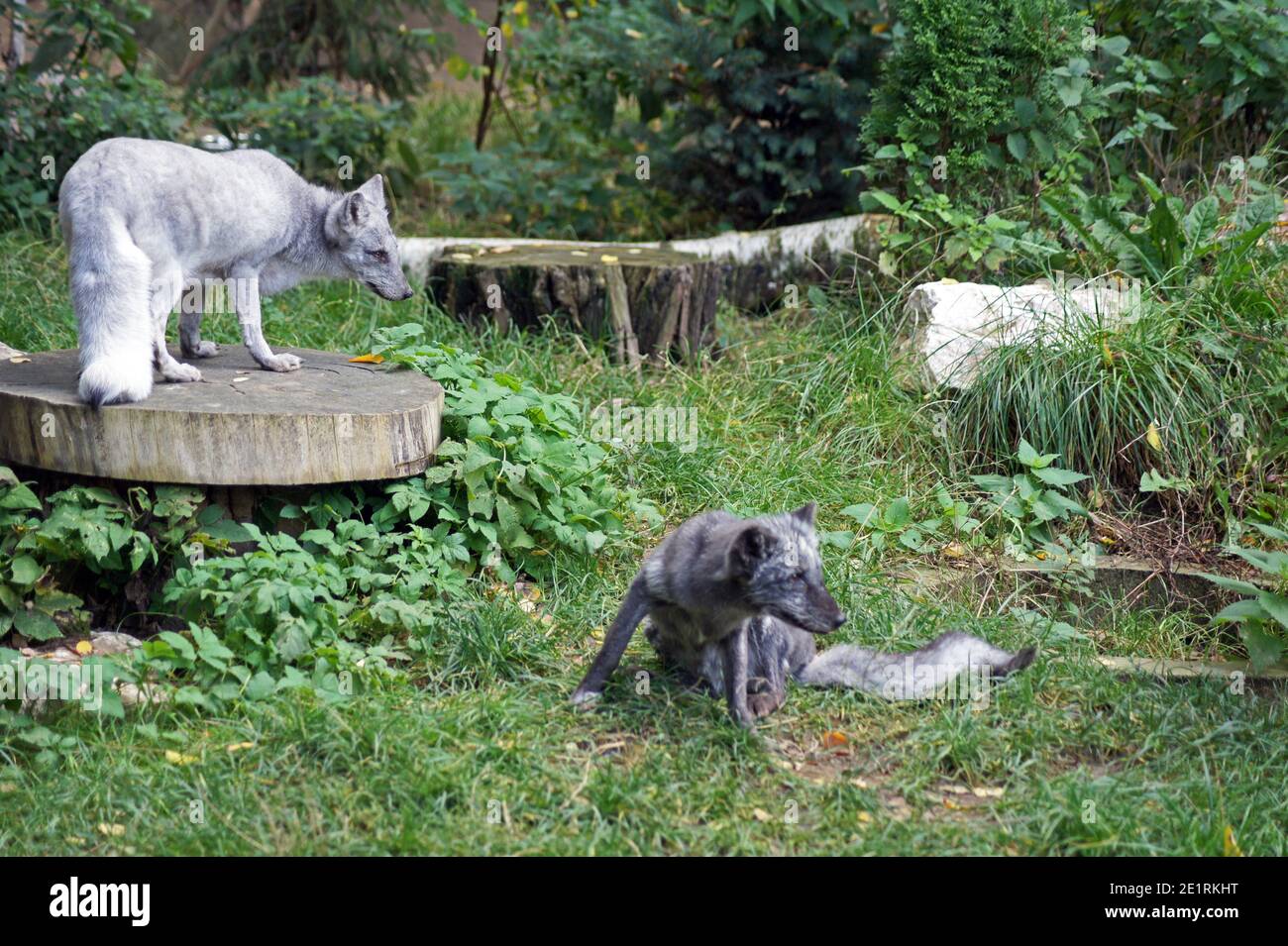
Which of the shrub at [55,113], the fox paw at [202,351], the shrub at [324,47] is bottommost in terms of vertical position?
the fox paw at [202,351]

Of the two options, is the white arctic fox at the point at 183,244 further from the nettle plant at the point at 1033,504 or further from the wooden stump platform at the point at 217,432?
the nettle plant at the point at 1033,504

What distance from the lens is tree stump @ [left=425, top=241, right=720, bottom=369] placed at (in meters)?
7.47

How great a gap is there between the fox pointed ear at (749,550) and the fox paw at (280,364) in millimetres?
2690

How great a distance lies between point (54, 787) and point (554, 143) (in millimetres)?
7819

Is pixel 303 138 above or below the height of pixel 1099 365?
above

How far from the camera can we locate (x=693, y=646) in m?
4.53

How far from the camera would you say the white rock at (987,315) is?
648 cm

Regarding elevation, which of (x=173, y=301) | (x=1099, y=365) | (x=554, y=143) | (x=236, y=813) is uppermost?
(x=554, y=143)

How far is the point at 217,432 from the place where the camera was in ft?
16.0

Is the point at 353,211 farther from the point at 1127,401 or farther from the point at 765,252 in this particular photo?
the point at 1127,401

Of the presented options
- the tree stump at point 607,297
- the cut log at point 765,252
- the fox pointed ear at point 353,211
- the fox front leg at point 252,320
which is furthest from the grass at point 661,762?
the cut log at point 765,252

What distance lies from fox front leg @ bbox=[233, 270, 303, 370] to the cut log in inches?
93.0
